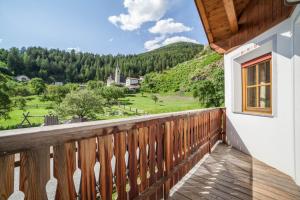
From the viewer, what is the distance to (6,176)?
78cm

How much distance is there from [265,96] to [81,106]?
20.4m

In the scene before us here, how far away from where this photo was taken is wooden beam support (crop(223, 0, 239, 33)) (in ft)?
11.0

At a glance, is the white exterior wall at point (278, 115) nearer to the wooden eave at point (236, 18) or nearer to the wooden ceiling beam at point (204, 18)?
the wooden eave at point (236, 18)

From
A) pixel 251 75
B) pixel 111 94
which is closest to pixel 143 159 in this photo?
pixel 251 75

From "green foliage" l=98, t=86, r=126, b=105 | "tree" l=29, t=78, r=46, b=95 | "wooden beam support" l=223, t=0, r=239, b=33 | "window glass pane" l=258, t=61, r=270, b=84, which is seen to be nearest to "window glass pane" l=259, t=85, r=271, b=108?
"window glass pane" l=258, t=61, r=270, b=84

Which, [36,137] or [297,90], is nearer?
[36,137]

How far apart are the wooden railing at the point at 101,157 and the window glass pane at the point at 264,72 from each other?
1.91m

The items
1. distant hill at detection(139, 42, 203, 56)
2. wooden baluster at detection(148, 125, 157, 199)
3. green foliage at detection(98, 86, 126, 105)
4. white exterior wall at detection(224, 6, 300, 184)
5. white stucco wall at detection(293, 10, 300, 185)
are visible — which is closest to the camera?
wooden baluster at detection(148, 125, 157, 199)

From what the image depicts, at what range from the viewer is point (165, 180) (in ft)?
7.13

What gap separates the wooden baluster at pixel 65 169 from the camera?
999 millimetres

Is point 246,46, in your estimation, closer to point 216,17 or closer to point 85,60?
point 216,17

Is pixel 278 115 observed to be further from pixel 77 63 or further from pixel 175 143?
pixel 77 63

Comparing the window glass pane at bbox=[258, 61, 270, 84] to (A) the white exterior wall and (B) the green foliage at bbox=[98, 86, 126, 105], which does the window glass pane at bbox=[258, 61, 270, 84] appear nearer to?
(A) the white exterior wall

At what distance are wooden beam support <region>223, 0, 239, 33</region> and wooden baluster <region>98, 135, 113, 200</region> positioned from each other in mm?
3106
